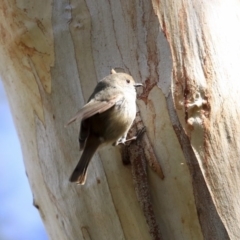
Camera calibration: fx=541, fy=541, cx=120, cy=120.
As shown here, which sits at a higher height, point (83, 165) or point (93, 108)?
point (93, 108)

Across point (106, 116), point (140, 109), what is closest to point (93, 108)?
point (140, 109)

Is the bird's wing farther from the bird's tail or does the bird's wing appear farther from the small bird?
the bird's tail

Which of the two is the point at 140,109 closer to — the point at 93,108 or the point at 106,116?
the point at 93,108

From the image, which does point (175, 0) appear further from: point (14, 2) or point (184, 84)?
point (14, 2)

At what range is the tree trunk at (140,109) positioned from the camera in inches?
66.6

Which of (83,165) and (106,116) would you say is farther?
(106,116)

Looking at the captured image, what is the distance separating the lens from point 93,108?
188cm

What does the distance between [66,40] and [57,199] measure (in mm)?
582

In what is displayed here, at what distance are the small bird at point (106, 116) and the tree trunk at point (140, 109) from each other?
0.05 m

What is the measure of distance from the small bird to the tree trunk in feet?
0.17

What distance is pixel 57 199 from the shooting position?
6.30 ft

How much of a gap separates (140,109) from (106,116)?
15.1 inches

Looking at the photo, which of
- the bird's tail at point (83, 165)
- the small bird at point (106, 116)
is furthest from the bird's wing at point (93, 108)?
the bird's tail at point (83, 165)

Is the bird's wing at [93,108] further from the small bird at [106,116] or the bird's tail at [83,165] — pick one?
the bird's tail at [83,165]
